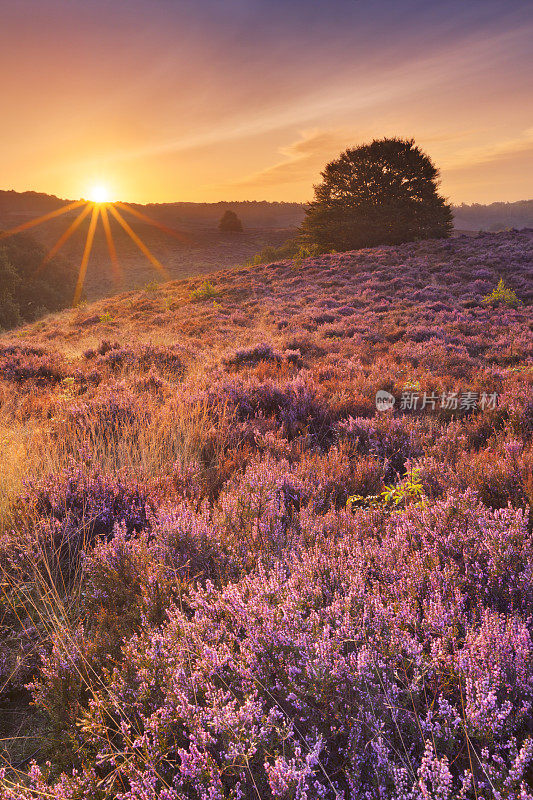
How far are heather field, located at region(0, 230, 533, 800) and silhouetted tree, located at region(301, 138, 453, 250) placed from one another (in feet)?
99.8

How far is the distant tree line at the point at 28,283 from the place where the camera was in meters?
33.1

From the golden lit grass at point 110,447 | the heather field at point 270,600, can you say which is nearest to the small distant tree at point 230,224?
the heather field at point 270,600

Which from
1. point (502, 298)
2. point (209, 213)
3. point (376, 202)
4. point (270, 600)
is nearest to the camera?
point (270, 600)

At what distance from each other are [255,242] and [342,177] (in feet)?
85.0

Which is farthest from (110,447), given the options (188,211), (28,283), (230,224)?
(188,211)

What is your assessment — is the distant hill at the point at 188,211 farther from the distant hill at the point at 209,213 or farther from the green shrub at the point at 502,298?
the green shrub at the point at 502,298

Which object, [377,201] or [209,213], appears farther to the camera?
[209,213]

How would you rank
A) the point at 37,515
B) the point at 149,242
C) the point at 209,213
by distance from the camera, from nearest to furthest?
the point at 37,515
the point at 149,242
the point at 209,213

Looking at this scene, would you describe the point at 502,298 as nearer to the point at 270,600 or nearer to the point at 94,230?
the point at 270,600

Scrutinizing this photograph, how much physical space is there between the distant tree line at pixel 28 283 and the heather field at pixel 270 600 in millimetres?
32945

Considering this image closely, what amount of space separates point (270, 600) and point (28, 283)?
43361 mm

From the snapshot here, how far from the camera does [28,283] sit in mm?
37094

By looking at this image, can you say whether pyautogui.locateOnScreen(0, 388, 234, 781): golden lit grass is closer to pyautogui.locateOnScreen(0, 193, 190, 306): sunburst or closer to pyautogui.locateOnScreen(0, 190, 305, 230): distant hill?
pyautogui.locateOnScreen(0, 193, 190, 306): sunburst

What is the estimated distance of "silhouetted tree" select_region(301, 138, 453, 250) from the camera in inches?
1281
